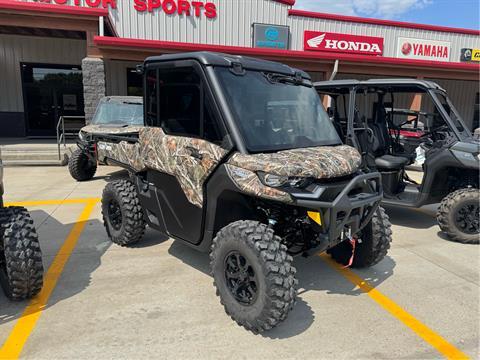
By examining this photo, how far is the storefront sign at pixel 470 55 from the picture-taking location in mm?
19391

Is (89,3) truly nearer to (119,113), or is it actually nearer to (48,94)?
(48,94)

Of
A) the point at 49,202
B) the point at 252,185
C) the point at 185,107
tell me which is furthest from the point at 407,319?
the point at 49,202

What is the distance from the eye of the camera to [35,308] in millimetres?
3268

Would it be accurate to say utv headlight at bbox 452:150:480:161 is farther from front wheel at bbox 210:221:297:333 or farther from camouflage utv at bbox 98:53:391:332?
front wheel at bbox 210:221:297:333

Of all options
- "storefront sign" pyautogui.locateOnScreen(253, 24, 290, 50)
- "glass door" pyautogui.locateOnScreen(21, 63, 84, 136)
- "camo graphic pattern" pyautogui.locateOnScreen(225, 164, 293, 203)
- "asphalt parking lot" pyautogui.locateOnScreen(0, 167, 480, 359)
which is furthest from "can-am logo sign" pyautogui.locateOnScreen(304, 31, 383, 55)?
"camo graphic pattern" pyautogui.locateOnScreen(225, 164, 293, 203)

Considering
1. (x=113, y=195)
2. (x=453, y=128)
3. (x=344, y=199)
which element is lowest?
(x=113, y=195)

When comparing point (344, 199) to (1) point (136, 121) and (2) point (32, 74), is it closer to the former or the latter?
(1) point (136, 121)

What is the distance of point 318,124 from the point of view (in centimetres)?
373

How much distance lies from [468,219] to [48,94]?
50.5 ft

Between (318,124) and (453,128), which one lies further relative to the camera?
(453,128)

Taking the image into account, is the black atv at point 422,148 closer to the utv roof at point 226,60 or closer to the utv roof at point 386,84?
the utv roof at point 386,84

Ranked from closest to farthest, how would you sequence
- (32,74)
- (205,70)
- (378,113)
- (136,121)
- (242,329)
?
(242,329)
(205,70)
(378,113)
(136,121)
(32,74)

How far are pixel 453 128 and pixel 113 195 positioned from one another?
15.6ft

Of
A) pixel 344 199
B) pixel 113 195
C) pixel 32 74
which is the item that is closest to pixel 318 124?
pixel 344 199
